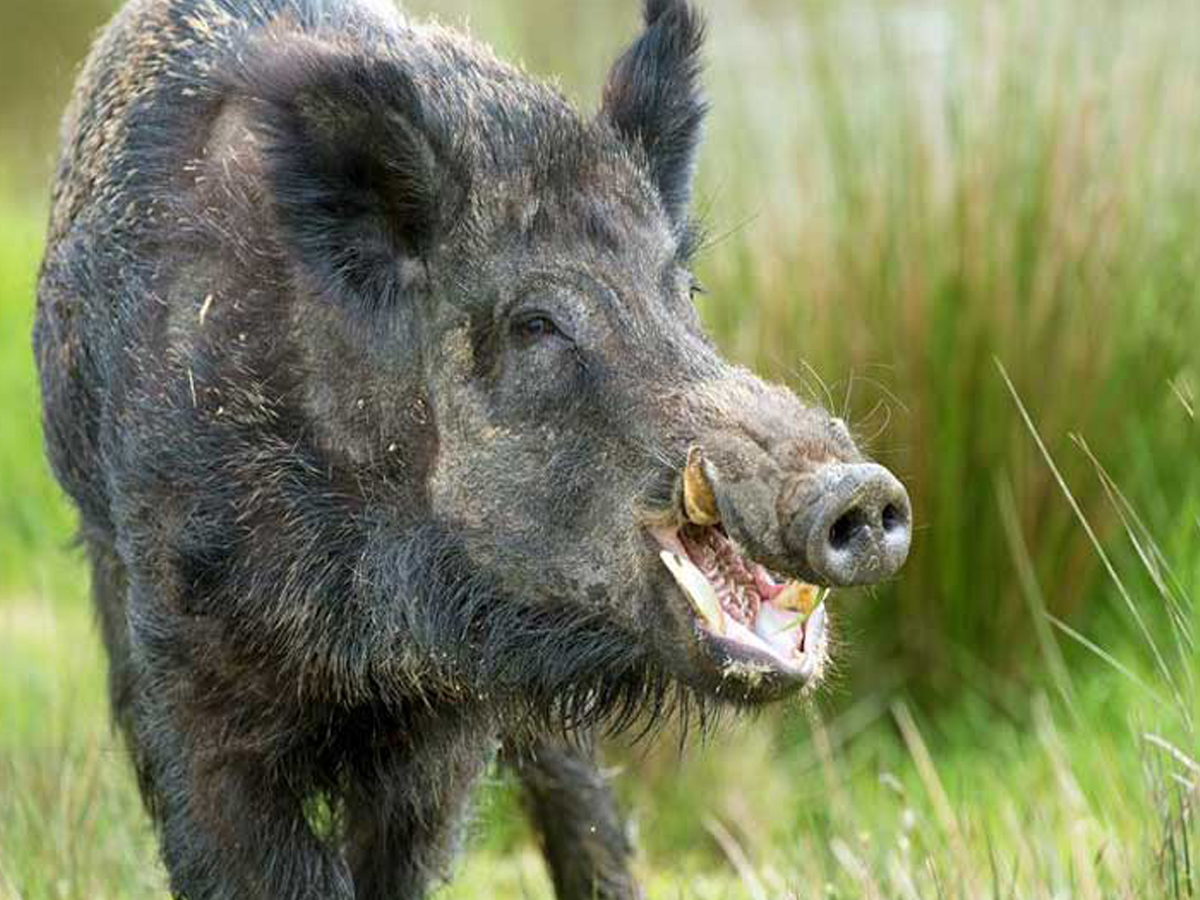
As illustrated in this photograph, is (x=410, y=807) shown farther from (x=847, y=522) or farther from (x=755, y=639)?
(x=847, y=522)

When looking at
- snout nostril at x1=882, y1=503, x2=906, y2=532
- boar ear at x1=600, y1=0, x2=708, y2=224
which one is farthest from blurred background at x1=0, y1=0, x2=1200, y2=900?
snout nostril at x1=882, y1=503, x2=906, y2=532

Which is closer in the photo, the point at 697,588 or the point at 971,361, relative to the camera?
the point at 697,588

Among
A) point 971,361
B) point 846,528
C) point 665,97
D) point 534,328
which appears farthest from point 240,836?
point 971,361

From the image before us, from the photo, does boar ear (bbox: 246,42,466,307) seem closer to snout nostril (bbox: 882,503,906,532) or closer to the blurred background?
snout nostril (bbox: 882,503,906,532)

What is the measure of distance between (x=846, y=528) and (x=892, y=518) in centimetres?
8

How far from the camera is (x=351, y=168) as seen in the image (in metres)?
4.53

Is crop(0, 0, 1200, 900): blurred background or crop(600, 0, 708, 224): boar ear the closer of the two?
crop(600, 0, 708, 224): boar ear


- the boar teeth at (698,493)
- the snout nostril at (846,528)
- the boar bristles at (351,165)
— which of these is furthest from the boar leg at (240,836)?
the snout nostril at (846,528)

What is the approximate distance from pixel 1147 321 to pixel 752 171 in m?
1.56

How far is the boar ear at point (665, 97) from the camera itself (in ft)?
15.9

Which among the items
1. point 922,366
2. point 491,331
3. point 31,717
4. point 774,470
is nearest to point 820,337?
point 922,366

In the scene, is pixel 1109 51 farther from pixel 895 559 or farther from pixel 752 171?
pixel 895 559

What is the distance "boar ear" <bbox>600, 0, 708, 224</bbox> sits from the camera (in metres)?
4.84

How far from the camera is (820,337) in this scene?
7516 mm
